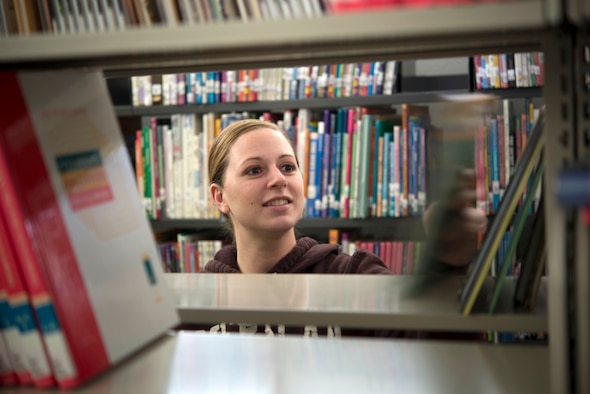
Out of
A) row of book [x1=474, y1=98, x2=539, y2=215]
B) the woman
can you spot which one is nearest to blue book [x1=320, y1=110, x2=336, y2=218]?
row of book [x1=474, y1=98, x2=539, y2=215]

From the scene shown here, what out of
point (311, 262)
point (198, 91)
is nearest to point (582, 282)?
point (311, 262)

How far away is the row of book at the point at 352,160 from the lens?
288 cm

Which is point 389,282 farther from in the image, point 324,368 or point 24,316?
point 24,316

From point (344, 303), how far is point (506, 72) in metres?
2.01

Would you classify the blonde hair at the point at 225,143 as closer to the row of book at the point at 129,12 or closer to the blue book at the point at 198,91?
the blue book at the point at 198,91

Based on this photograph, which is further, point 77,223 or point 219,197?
point 219,197

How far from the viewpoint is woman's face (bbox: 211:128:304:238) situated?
2.05m

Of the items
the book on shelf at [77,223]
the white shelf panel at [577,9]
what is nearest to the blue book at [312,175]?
the book on shelf at [77,223]

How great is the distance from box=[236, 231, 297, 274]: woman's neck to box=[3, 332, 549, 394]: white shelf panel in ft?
3.29

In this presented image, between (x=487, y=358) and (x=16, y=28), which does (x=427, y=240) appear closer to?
(x=487, y=358)

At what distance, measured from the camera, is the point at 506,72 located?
2.73m

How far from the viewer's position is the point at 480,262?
2.93 feet

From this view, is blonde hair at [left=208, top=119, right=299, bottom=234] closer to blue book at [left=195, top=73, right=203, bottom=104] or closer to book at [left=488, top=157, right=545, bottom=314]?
blue book at [left=195, top=73, right=203, bottom=104]

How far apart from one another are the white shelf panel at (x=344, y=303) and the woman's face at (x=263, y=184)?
2.54 ft
